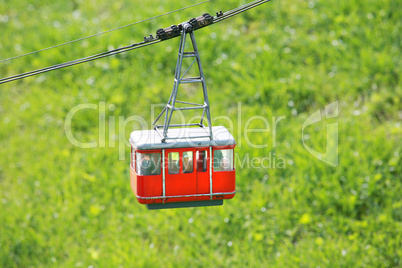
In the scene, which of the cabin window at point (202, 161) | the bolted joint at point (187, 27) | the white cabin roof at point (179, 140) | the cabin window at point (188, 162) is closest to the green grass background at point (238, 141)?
the cabin window at point (202, 161)

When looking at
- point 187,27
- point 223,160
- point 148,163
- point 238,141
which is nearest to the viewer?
point 187,27

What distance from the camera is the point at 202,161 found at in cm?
749

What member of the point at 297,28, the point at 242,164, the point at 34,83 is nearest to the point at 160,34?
the point at 242,164

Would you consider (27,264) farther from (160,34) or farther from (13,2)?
(13,2)

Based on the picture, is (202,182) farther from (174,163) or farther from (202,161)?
(174,163)

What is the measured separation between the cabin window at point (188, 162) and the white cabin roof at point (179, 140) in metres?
0.27

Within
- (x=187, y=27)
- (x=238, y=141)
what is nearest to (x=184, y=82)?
(x=187, y=27)

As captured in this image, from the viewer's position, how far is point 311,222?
39.5 ft

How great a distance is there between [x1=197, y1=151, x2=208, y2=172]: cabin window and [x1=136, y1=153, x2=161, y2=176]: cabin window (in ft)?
1.85

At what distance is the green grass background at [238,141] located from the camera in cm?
1201

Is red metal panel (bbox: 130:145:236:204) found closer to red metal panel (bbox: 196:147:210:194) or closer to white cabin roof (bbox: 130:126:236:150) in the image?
red metal panel (bbox: 196:147:210:194)

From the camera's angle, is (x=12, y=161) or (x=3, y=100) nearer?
(x=12, y=161)

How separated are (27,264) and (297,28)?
9.91m

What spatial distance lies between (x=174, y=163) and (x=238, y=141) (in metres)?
5.97
